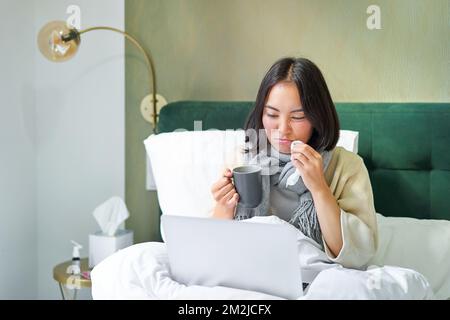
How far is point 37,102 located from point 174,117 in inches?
24.2

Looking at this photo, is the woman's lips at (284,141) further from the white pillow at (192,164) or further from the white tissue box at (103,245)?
the white tissue box at (103,245)

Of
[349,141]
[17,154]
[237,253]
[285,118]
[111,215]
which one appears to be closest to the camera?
[237,253]

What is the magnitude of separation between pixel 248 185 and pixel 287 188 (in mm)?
145

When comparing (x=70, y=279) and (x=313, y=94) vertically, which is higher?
(x=313, y=94)

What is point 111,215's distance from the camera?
2.11 metres

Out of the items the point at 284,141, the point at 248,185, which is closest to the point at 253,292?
the point at 248,185

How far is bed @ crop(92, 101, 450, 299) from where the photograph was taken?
1.19 m

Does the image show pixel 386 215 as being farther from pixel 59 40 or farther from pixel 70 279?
pixel 59 40

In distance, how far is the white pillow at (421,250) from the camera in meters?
1.56

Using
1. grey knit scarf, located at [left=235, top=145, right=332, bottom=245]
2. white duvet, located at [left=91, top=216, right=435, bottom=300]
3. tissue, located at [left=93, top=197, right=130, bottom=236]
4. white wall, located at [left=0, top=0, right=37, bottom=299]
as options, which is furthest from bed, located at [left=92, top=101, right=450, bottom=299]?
white wall, located at [left=0, top=0, right=37, bottom=299]

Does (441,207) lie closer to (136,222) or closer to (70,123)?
(136,222)

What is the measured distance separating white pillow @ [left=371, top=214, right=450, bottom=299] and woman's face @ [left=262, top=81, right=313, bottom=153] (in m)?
0.36

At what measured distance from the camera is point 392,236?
1637mm
